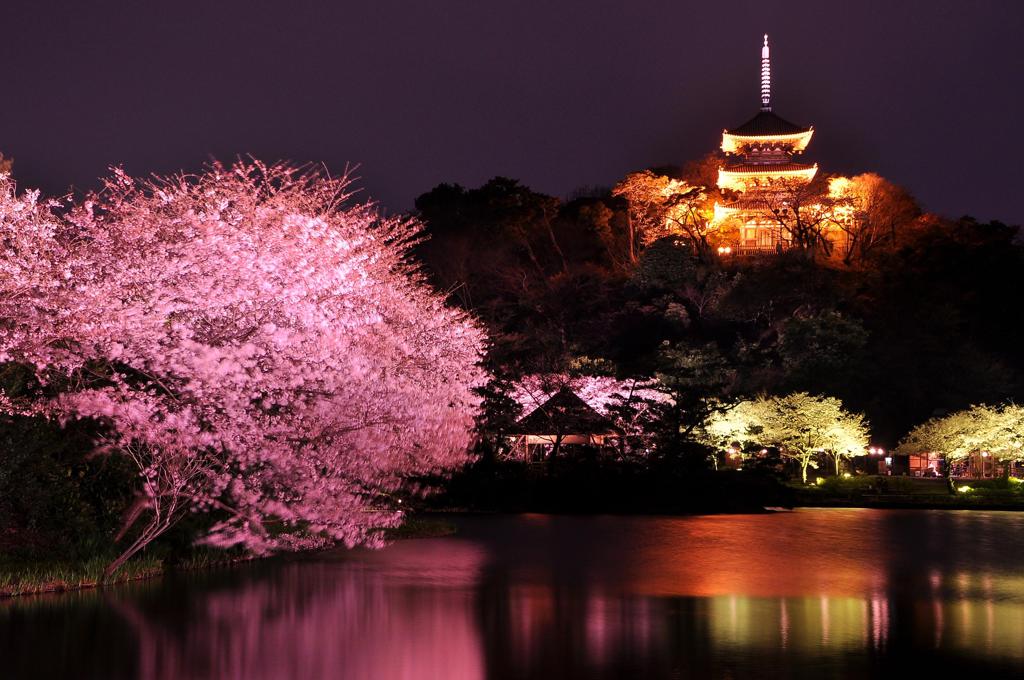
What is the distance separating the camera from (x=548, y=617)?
47.0 feet

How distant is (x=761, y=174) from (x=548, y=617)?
173ft

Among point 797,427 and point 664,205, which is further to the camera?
point 664,205

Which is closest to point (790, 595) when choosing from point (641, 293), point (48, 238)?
point (48, 238)

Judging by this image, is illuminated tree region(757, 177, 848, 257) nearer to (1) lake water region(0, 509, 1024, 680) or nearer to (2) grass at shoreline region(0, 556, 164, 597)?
(1) lake water region(0, 509, 1024, 680)

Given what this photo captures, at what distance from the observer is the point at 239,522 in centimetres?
1959

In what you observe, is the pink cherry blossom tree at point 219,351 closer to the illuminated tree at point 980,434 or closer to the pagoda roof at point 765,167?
the illuminated tree at point 980,434

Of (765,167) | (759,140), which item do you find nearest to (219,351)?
(765,167)

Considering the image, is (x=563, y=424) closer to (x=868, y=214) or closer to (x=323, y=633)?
(x=323, y=633)

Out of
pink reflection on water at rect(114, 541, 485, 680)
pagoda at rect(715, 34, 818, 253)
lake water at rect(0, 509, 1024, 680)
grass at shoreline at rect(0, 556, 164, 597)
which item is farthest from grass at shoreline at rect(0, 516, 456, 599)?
pagoda at rect(715, 34, 818, 253)

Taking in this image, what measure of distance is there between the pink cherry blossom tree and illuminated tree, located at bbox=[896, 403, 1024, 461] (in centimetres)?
2446

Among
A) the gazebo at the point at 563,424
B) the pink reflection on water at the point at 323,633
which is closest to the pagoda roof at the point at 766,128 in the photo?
the gazebo at the point at 563,424

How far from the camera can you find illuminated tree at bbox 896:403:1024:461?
41.2 meters

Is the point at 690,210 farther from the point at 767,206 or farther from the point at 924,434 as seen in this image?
the point at 924,434

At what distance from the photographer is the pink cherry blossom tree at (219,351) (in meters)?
16.7
